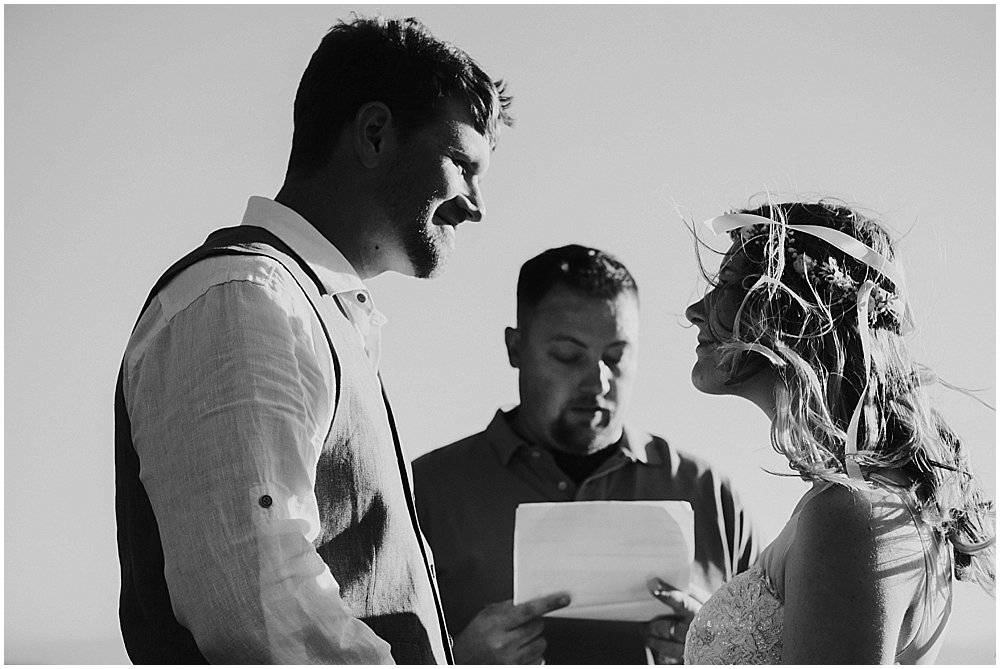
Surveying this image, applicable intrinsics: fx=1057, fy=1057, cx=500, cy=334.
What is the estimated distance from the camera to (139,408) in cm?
114

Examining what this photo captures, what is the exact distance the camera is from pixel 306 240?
1.46m

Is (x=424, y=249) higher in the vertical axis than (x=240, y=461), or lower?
higher

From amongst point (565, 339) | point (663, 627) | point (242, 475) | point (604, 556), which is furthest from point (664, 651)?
point (242, 475)

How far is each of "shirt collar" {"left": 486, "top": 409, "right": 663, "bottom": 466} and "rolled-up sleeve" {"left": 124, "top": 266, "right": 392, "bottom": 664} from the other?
58.1 inches

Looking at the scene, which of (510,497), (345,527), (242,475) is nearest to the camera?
(242,475)

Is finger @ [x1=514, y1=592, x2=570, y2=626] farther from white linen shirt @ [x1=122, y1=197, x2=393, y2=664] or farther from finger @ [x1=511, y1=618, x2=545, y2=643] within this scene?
white linen shirt @ [x1=122, y1=197, x2=393, y2=664]

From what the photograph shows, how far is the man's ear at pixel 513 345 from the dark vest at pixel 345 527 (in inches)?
60.1

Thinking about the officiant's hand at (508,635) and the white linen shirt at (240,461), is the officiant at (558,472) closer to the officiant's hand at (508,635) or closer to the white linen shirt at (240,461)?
the officiant's hand at (508,635)

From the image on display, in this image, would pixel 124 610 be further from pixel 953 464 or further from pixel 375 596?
pixel 953 464

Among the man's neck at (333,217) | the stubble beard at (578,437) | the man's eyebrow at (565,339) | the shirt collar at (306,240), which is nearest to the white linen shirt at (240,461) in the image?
the shirt collar at (306,240)

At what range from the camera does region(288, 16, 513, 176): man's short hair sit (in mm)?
1612

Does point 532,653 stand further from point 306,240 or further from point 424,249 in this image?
point 306,240

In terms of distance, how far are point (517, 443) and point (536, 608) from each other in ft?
1.52

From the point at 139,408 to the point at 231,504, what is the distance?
172mm
